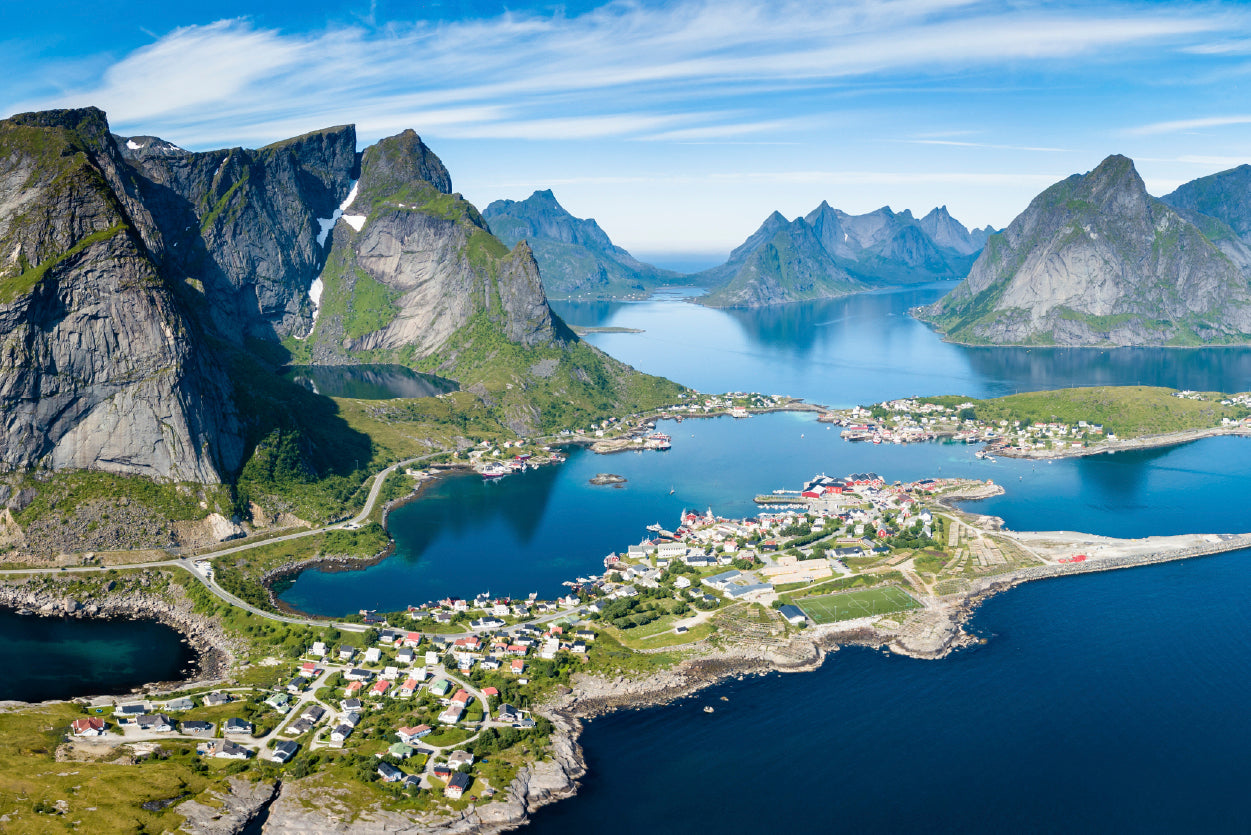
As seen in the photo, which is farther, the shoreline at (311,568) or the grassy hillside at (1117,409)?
the grassy hillside at (1117,409)

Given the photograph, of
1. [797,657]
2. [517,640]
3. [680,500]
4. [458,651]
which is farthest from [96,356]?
[797,657]

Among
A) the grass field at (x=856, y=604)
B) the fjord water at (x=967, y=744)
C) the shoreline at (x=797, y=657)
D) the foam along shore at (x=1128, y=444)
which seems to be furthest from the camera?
the foam along shore at (x=1128, y=444)

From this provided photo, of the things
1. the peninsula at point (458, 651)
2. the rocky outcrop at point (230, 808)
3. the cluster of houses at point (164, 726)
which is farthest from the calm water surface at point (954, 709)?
A: the cluster of houses at point (164, 726)

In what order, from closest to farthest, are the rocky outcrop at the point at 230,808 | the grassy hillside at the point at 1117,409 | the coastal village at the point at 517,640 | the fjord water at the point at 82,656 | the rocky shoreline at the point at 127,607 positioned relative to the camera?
the rocky outcrop at the point at 230,808 → the coastal village at the point at 517,640 → the fjord water at the point at 82,656 → the rocky shoreline at the point at 127,607 → the grassy hillside at the point at 1117,409

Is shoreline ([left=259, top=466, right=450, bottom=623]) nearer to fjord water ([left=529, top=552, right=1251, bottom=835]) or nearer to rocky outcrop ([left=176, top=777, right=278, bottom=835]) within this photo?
rocky outcrop ([left=176, top=777, right=278, bottom=835])

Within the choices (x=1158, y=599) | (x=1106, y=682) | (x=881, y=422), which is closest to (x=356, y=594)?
(x=1106, y=682)

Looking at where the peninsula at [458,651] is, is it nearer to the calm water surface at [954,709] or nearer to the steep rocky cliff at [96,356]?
the calm water surface at [954,709]

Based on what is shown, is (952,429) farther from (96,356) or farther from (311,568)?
(96,356)
